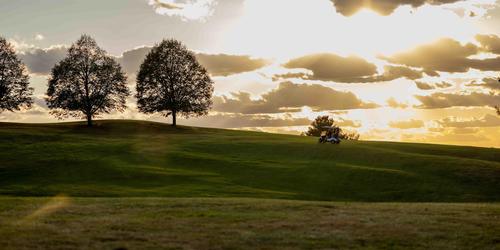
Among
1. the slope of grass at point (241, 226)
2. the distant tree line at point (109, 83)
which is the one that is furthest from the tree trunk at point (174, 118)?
the slope of grass at point (241, 226)

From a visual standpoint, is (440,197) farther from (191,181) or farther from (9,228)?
(9,228)

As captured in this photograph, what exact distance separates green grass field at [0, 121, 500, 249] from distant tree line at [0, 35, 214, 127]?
5.17 metres

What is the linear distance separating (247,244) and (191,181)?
30679mm

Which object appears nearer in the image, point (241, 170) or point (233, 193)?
point (233, 193)

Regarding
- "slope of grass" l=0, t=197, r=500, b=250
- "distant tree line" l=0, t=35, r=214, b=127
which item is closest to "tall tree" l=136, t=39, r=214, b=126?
"distant tree line" l=0, t=35, r=214, b=127

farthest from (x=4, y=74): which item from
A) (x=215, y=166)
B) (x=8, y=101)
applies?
(x=215, y=166)

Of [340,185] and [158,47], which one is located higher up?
[158,47]

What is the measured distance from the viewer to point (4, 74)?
332 feet

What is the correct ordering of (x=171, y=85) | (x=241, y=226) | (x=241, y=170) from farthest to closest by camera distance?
1. (x=171, y=85)
2. (x=241, y=170)
3. (x=241, y=226)

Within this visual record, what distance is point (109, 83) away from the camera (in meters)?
102

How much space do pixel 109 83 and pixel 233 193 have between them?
2525 inches

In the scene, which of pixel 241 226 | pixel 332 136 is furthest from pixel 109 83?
pixel 241 226

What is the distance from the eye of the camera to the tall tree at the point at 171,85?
10625cm

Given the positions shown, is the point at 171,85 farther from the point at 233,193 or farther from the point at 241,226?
the point at 241,226
